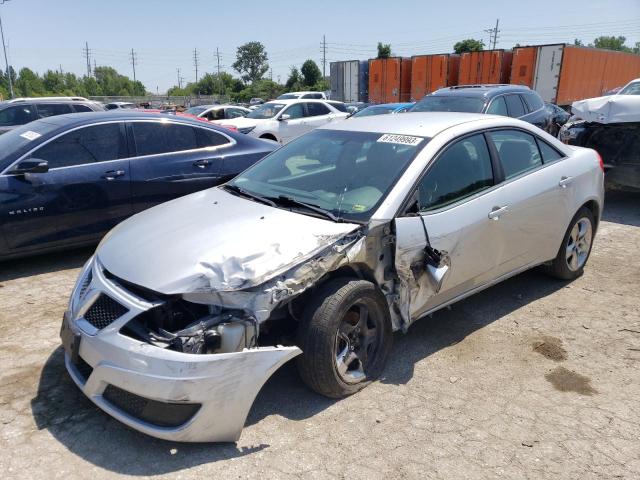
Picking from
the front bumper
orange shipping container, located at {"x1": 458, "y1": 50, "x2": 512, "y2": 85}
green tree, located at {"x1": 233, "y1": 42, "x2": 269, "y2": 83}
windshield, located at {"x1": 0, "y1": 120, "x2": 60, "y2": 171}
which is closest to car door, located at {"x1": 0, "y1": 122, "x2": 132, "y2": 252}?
windshield, located at {"x1": 0, "y1": 120, "x2": 60, "y2": 171}

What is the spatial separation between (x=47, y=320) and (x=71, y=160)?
6.17 feet

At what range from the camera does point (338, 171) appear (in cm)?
368

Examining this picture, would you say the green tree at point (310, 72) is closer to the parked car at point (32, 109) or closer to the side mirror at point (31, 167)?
the parked car at point (32, 109)

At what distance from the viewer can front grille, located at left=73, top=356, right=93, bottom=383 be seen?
281 cm

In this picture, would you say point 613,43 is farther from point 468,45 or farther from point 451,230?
point 451,230

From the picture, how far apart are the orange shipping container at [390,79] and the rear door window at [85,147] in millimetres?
22067

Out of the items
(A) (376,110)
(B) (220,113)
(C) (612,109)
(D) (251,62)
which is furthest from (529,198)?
(D) (251,62)

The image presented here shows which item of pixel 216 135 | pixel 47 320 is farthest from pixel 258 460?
pixel 216 135

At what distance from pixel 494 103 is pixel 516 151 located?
5.42 meters

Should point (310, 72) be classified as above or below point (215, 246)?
above

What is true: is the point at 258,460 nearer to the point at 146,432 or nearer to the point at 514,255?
the point at 146,432

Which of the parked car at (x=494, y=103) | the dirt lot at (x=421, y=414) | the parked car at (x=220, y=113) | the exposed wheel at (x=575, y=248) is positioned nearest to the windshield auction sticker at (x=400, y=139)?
the dirt lot at (x=421, y=414)

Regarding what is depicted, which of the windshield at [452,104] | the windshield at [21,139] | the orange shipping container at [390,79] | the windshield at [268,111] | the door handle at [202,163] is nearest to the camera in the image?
the windshield at [21,139]

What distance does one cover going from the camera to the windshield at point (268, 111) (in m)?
14.1
